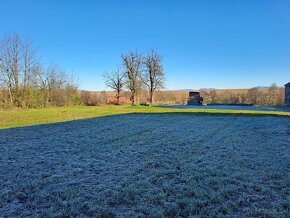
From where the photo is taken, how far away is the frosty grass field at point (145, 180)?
272 centimetres

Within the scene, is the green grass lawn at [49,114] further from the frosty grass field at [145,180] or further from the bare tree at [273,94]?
the bare tree at [273,94]

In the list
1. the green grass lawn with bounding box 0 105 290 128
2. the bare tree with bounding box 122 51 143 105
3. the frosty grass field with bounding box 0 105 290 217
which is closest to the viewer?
the frosty grass field with bounding box 0 105 290 217

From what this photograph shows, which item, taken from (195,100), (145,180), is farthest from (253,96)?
(145,180)

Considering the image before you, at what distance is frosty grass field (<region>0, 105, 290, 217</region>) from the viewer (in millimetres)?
2717

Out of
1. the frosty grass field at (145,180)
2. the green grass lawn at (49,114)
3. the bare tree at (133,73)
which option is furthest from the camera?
the bare tree at (133,73)

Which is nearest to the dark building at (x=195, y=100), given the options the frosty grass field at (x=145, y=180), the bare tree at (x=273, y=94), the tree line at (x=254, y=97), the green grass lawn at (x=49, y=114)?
the tree line at (x=254, y=97)

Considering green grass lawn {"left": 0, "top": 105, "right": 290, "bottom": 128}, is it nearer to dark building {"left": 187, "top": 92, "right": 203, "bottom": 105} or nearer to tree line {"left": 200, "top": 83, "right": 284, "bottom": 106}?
dark building {"left": 187, "top": 92, "right": 203, "bottom": 105}

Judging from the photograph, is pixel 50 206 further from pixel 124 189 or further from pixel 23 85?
pixel 23 85

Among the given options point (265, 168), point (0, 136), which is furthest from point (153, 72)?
point (265, 168)

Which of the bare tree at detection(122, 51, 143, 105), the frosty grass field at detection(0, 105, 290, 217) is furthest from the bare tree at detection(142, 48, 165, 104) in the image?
the frosty grass field at detection(0, 105, 290, 217)

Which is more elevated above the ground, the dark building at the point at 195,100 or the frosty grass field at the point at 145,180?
the dark building at the point at 195,100

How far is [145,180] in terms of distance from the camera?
3.62 meters

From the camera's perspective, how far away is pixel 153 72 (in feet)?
131

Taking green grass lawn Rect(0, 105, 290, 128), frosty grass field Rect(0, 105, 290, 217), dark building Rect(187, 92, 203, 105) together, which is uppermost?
dark building Rect(187, 92, 203, 105)
